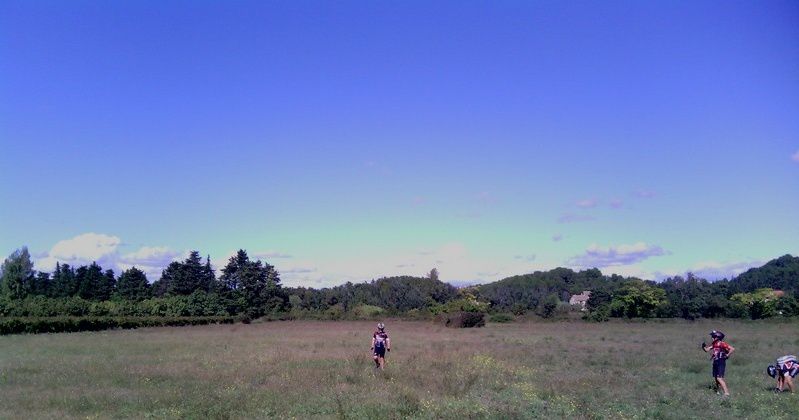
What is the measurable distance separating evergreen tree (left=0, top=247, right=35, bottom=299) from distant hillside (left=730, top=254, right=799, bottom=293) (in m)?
133

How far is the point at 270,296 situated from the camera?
101188 millimetres

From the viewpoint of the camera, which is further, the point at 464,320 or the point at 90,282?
the point at 90,282

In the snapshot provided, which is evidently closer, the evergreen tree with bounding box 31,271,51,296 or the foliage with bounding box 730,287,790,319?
the foliage with bounding box 730,287,790,319

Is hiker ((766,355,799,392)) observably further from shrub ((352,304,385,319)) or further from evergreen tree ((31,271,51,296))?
evergreen tree ((31,271,51,296))

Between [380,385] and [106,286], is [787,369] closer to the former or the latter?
[380,385]

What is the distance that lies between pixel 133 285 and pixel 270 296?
27.0 meters

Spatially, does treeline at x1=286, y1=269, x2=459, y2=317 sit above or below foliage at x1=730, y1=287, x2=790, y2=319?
above

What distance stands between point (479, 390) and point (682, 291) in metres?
108

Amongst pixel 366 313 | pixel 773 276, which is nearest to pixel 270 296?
pixel 366 313

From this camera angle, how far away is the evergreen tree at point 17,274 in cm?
9019

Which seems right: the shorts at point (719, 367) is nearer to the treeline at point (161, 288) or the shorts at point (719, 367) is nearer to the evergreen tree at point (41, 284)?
the treeline at point (161, 288)

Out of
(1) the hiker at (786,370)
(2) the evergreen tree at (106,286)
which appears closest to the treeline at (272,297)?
(2) the evergreen tree at (106,286)

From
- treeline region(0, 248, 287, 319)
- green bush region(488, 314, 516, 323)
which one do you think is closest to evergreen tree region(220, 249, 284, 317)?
treeline region(0, 248, 287, 319)

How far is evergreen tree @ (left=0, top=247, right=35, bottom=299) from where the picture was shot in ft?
296
